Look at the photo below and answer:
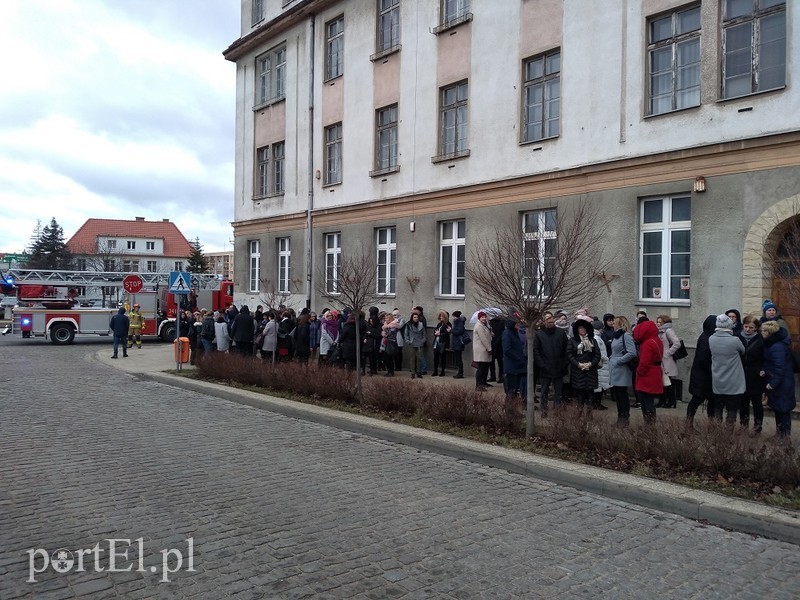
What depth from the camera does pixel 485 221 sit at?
17859 millimetres

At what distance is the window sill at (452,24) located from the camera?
1822 cm

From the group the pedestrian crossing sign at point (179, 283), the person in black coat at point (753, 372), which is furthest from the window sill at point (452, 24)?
the person in black coat at point (753, 372)

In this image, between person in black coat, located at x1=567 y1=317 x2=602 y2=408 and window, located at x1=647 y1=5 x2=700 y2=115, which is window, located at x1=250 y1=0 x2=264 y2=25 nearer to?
window, located at x1=647 y1=5 x2=700 y2=115

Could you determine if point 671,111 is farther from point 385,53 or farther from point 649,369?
point 385,53

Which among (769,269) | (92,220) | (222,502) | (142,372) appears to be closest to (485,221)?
(769,269)

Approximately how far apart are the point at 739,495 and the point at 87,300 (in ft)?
105

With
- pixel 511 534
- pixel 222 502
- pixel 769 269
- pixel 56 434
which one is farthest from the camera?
pixel 769 269

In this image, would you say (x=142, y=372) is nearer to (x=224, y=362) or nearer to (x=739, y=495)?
(x=224, y=362)

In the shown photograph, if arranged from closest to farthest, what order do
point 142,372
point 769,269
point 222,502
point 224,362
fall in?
point 222,502, point 769,269, point 224,362, point 142,372

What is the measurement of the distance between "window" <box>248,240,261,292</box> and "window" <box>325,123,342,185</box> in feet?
17.0

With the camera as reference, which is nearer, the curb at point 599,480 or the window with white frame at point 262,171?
the curb at point 599,480

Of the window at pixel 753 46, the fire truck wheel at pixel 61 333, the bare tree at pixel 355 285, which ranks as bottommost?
the fire truck wheel at pixel 61 333

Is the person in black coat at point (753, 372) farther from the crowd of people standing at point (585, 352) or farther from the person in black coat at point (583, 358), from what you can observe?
the person in black coat at point (583, 358)

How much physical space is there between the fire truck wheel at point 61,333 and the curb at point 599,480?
22.8 metres
